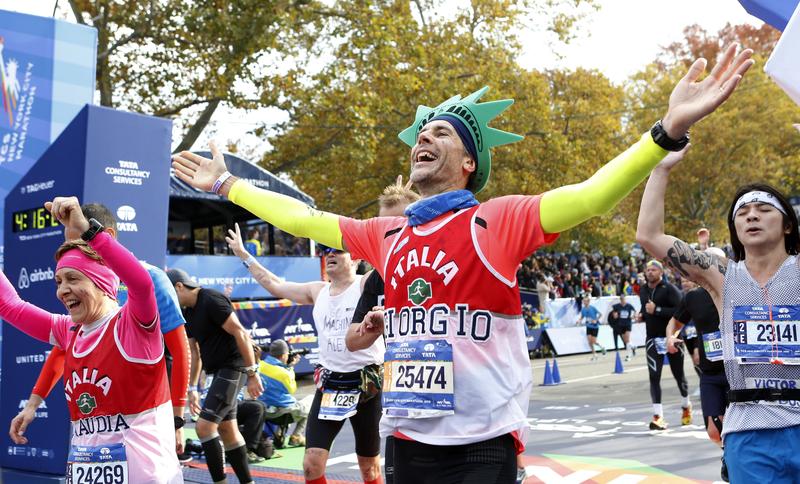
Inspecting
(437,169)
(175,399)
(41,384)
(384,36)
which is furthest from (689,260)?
(384,36)

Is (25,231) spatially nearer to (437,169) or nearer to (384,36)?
(437,169)

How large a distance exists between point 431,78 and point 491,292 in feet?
63.3

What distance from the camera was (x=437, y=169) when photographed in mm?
2930

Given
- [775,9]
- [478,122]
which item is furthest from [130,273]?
[775,9]

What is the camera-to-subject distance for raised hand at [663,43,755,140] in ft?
7.76

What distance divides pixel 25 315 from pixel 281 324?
12.5m

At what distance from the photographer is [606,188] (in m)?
2.40

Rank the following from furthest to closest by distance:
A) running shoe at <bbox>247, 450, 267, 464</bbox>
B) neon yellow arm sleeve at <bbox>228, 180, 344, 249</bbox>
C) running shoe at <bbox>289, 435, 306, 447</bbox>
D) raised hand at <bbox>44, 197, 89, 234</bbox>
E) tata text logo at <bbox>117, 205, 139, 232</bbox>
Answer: running shoe at <bbox>289, 435, 306, 447</bbox>
running shoe at <bbox>247, 450, 267, 464</bbox>
tata text logo at <bbox>117, 205, 139, 232</bbox>
raised hand at <bbox>44, 197, 89, 234</bbox>
neon yellow arm sleeve at <bbox>228, 180, 344, 249</bbox>

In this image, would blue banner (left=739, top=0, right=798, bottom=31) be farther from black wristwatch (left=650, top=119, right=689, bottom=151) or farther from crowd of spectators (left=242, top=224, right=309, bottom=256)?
crowd of spectators (left=242, top=224, right=309, bottom=256)

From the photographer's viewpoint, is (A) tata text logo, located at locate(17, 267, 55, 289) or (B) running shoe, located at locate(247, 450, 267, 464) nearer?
(A) tata text logo, located at locate(17, 267, 55, 289)

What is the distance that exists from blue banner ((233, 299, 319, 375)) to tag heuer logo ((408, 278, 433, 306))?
13327 mm

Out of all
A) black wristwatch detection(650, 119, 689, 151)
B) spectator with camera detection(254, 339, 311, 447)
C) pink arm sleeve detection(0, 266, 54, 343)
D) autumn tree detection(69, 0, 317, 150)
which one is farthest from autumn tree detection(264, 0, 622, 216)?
black wristwatch detection(650, 119, 689, 151)

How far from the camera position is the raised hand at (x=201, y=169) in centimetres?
332

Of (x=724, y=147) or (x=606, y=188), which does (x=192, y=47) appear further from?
(x=724, y=147)
